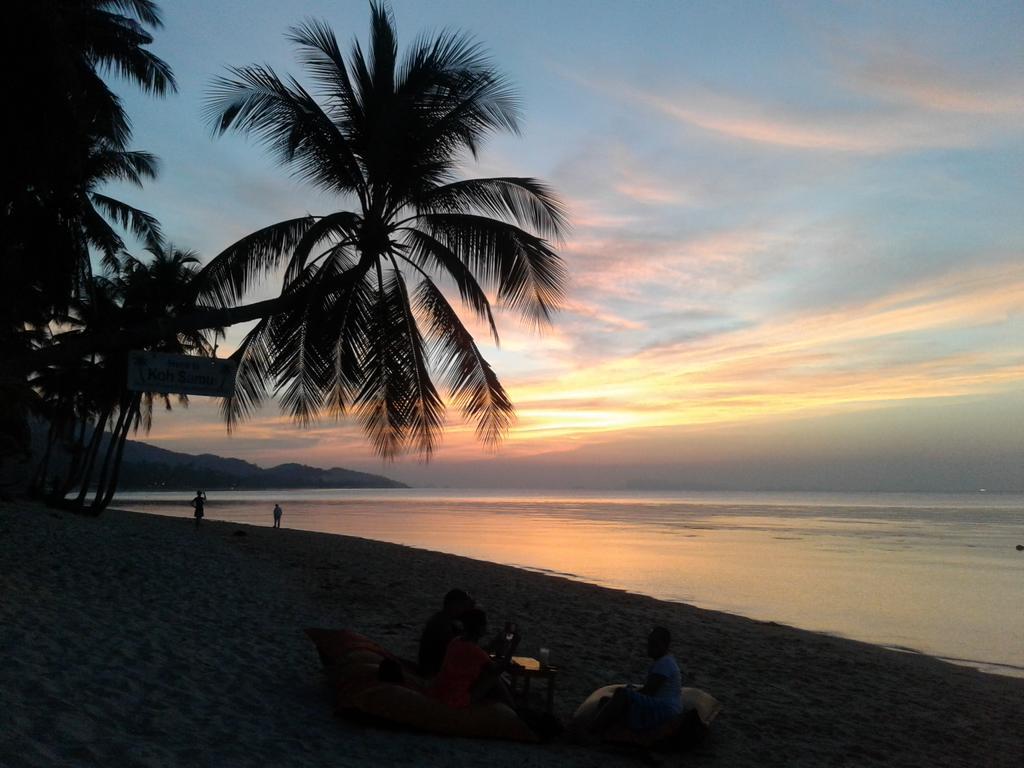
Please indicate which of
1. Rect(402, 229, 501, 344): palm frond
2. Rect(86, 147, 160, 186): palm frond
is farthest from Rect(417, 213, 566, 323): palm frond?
Rect(86, 147, 160, 186): palm frond

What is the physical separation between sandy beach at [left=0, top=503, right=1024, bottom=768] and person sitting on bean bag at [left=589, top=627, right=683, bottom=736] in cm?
24

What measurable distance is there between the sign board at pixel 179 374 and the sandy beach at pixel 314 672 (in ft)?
6.60

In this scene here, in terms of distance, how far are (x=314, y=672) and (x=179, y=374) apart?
2.75 meters

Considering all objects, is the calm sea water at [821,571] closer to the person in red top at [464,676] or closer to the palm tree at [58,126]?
the person in red top at [464,676]

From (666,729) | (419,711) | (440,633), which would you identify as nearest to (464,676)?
(419,711)

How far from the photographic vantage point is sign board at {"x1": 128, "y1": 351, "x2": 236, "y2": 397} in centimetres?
546

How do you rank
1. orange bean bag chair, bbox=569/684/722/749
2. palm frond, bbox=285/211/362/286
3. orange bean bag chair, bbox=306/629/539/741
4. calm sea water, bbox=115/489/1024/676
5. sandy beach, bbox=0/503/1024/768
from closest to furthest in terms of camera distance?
sandy beach, bbox=0/503/1024/768 → orange bean bag chair, bbox=306/629/539/741 → orange bean bag chair, bbox=569/684/722/749 → palm frond, bbox=285/211/362/286 → calm sea water, bbox=115/489/1024/676

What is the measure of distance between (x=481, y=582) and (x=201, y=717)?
11.0m

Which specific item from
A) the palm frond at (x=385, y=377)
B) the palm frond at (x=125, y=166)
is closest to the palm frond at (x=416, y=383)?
the palm frond at (x=385, y=377)

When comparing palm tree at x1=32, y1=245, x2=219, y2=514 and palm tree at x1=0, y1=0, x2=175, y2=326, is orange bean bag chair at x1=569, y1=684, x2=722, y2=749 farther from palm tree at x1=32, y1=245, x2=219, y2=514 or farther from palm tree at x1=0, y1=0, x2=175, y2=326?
palm tree at x1=32, y1=245, x2=219, y2=514

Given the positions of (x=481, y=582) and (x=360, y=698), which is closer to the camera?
(x=360, y=698)

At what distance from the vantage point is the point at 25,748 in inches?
148

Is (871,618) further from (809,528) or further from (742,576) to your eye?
(809,528)

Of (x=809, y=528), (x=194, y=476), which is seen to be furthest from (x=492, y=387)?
(x=194, y=476)
